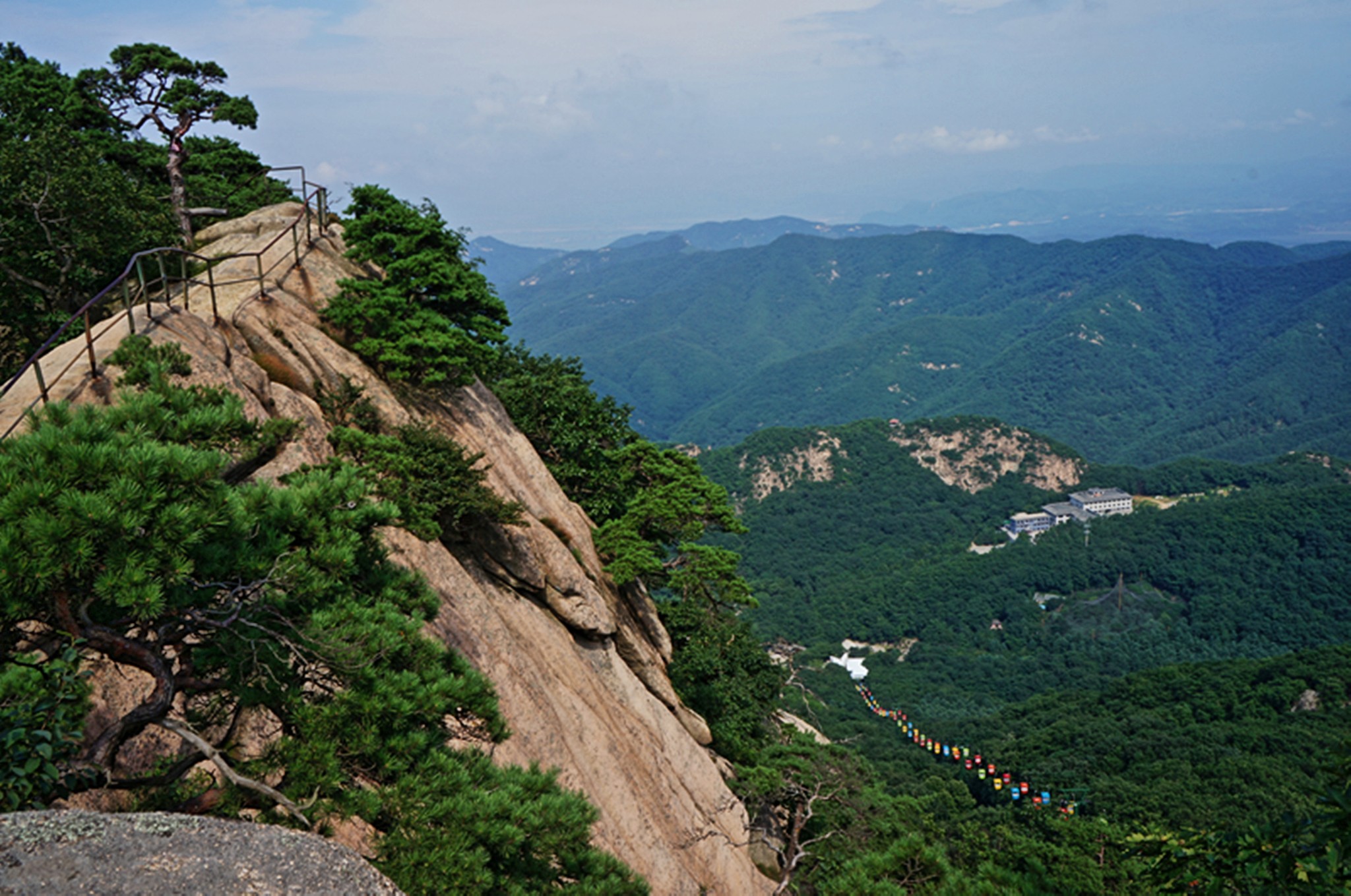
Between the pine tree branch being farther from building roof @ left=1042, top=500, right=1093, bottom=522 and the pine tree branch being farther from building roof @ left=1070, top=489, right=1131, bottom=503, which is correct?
building roof @ left=1070, top=489, right=1131, bottom=503

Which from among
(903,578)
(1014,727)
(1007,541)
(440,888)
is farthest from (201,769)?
(1007,541)

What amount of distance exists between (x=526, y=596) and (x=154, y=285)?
1008 cm

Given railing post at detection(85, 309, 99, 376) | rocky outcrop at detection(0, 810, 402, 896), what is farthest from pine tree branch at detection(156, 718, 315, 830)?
railing post at detection(85, 309, 99, 376)

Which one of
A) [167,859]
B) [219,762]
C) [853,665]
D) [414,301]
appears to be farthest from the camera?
[853,665]

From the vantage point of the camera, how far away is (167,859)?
5344mm

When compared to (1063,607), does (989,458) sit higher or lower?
higher

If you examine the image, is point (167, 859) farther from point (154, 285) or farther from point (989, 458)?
point (989, 458)

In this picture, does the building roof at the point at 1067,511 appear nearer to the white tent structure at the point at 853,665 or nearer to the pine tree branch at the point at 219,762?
the white tent structure at the point at 853,665

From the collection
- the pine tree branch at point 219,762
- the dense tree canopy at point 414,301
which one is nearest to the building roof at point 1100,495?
the dense tree canopy at point 414,301

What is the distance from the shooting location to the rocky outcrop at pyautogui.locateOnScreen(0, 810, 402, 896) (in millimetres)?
5000

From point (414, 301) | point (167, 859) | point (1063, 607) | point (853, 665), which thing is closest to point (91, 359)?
point (167, 859)

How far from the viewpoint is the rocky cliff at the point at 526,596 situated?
47.4 ft

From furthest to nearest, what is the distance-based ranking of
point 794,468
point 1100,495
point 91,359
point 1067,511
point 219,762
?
point 794,468 → point 1100,495 → point 1067,511 → point 91,359 → point 219,762

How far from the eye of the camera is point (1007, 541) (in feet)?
496
